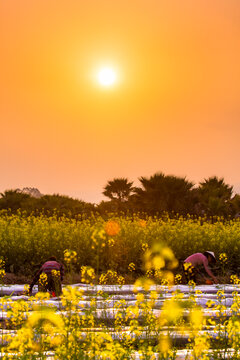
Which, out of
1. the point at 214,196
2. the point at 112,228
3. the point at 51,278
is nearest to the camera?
the point at 51,278

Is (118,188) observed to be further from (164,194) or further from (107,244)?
(107,244)

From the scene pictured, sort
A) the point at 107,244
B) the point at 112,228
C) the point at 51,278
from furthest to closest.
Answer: the point at 112,228
the point at 107,244
the point at 51,278

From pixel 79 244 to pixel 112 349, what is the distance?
34.8 feet

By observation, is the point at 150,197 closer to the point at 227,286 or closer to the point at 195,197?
the point at 195,197

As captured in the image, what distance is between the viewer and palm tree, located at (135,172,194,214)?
105ft

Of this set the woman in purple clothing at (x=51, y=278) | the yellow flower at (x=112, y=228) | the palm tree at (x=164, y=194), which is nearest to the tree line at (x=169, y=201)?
the palm tree at (x=164, y=194)

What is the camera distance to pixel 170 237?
14.8 metres

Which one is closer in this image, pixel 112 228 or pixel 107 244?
pixel 107 244

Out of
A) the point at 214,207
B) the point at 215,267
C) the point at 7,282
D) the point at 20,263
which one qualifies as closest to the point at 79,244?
the point at 20,263

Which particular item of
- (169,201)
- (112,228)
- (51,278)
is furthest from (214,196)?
(51,278)

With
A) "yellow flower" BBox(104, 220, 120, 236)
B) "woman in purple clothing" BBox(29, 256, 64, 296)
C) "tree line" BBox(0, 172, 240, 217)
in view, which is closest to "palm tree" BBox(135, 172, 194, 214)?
"tree line" BBox(0, 172, 240, 217)

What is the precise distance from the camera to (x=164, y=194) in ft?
108

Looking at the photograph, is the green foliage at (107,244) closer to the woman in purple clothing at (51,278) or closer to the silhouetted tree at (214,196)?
the woman in purple clothing at (51,278)

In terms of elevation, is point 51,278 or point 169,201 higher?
point 169,201
